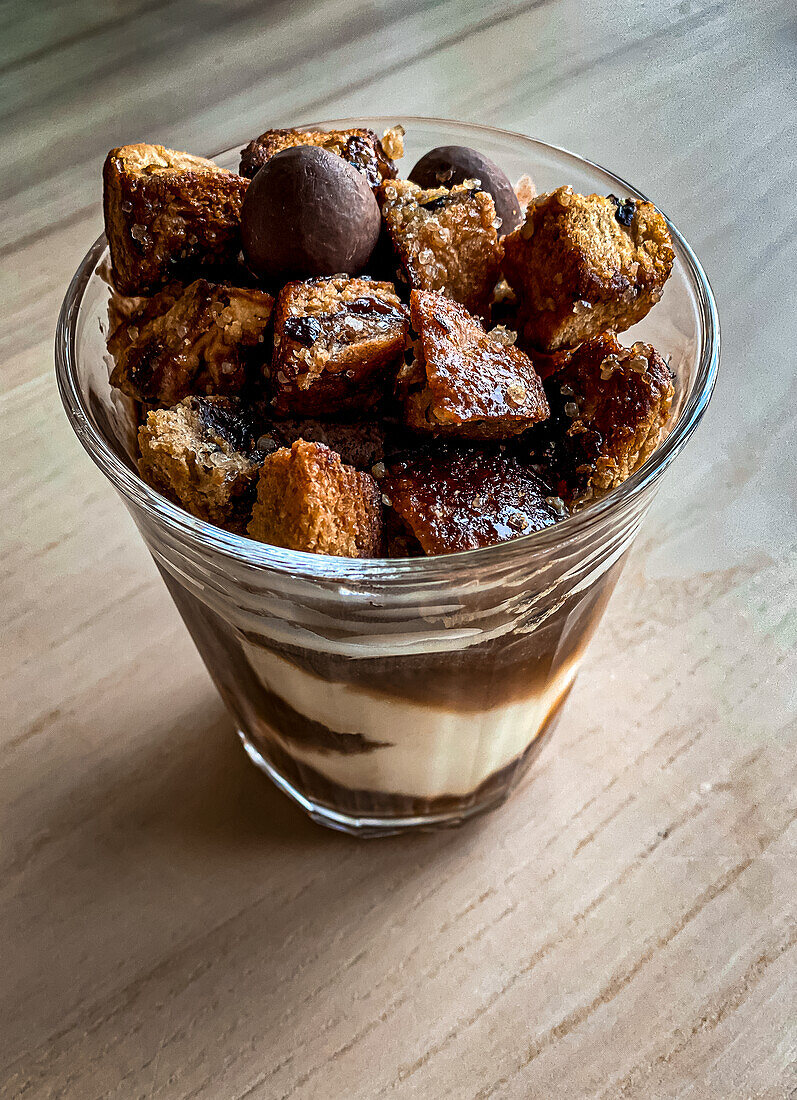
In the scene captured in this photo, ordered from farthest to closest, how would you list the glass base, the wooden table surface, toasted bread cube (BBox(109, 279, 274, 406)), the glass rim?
the glass base → the wooden table surface → toasted bread cube (BBox(109, 279, 274, 406)) → the glass rim

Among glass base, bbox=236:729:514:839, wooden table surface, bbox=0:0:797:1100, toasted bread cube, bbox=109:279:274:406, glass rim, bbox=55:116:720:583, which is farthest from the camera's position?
glass base, bbox=236:729:514:839

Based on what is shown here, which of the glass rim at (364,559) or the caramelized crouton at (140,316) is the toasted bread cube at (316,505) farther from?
the caramelized crouton at (140,316)

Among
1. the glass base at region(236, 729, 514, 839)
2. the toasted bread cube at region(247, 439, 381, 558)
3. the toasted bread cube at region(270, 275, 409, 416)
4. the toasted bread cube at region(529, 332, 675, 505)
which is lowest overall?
the glass base at region(236, 729, 514, 839)

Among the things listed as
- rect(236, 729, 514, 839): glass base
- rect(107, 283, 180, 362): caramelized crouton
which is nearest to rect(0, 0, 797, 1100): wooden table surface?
rect(236, 729, 514, 839): glass base

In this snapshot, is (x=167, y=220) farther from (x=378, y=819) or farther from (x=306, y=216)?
(x=378, y=819)

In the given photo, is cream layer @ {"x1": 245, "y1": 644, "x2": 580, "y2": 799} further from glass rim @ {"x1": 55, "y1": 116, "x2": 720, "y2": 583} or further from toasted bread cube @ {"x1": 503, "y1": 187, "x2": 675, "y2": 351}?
toasted bread cube @ {"x1": 503, "y1": 187, "x2": 675, "y2": 351}

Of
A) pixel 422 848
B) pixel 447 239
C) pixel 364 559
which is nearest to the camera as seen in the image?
pixel 364 559

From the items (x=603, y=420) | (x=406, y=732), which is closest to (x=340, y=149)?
(x=603, y=420)
